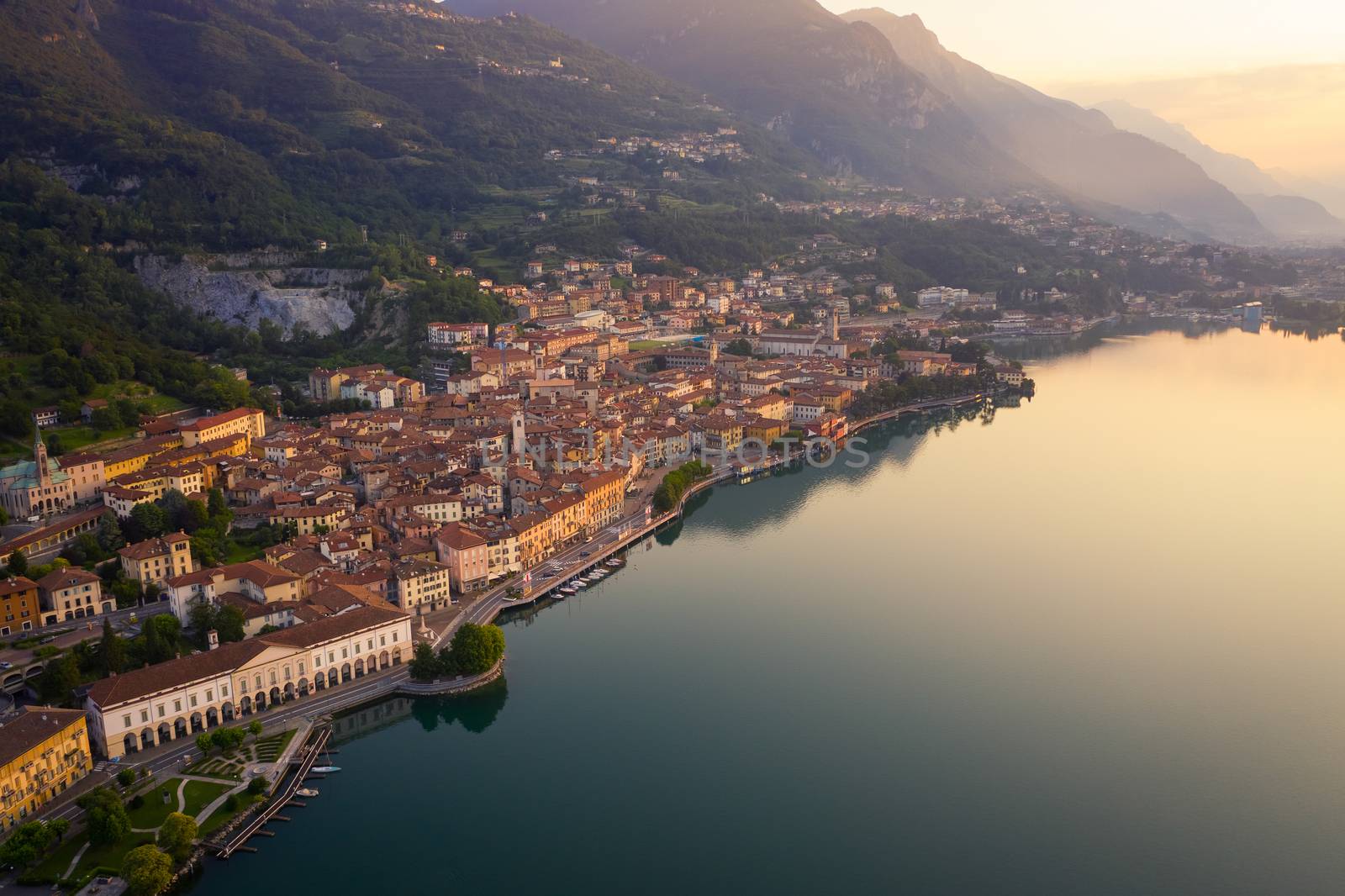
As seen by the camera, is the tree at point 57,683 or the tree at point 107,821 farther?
the tree at point 57,683

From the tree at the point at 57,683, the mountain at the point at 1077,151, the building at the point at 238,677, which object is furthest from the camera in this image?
the mountain at the point at 1077,151

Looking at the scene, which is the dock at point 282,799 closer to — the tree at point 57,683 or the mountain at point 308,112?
the tree at point 57,683

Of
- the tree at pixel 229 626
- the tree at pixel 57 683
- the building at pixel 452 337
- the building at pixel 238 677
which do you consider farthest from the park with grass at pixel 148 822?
the building at pixel 452 337

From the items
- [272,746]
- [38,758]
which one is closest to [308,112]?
[272,746]

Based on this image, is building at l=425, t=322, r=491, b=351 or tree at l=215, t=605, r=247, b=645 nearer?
tree at l=215, t=605, r=247, b=645

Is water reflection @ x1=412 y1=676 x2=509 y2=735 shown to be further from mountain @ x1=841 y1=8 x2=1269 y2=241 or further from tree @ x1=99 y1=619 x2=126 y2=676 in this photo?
mountain @ x1=841 y1=8 x2=1269 y2=241

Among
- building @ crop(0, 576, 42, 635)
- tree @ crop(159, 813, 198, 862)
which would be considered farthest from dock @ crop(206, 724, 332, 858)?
building @ crop(0, 576, 42, 635)

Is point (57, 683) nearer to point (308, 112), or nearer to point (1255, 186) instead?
point (308, 112)
